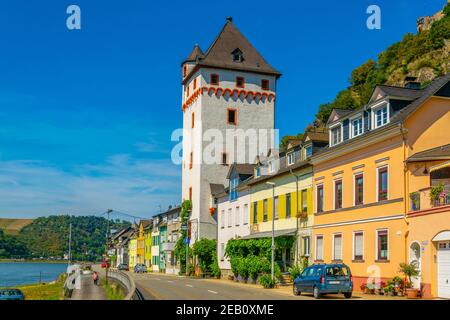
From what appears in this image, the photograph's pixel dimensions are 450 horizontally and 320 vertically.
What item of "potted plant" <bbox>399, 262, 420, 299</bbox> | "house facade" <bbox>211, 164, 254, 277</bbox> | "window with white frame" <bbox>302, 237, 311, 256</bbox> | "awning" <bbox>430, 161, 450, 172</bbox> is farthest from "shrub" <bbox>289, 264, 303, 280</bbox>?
"awning" <bbox>430, 161, 450, 172</bbox>

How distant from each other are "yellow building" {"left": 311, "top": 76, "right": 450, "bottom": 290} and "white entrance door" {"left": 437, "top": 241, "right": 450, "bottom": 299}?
3000 mm

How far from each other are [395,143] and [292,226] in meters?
15.4

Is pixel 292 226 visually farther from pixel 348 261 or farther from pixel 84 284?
pixel 84 284

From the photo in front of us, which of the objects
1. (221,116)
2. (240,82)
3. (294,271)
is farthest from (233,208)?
(294,271)

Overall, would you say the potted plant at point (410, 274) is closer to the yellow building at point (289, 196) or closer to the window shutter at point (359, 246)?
the window shutter at point (359, 246)

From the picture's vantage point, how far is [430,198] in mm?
30297

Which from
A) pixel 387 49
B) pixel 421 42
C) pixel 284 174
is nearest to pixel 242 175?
pixel 284 174

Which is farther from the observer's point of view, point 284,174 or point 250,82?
point 250,82

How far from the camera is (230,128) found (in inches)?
2874

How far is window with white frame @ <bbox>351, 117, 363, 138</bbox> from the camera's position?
3890 centimetres

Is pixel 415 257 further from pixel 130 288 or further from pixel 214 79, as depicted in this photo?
pixel 214 79

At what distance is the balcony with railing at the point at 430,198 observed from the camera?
95.7 feet

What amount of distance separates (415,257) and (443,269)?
2708 millimetres

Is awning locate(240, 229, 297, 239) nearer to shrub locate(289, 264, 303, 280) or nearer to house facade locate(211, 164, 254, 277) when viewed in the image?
shrub locate(289, 264, 303, 280)
